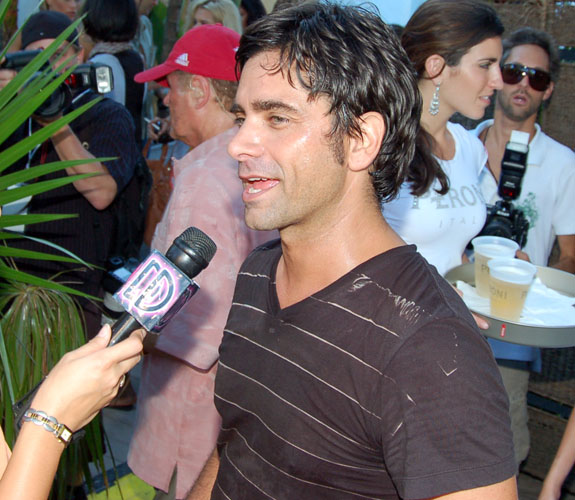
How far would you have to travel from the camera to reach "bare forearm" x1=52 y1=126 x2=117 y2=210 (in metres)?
2.92

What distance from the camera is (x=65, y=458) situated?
7.09 ft

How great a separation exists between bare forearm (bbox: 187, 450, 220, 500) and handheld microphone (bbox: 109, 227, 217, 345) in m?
0.64

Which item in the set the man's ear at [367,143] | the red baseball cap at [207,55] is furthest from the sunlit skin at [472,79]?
the man's ear at [367,143]

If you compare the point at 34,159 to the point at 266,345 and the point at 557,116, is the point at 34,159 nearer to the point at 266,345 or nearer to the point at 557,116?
the point at 266,345

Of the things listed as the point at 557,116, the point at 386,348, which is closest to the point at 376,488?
the point at 386,348

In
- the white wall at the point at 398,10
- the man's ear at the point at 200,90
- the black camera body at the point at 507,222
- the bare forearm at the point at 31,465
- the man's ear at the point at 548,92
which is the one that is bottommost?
the black camera body at the point at 507,222

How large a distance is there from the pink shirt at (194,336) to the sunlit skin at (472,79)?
992 mm

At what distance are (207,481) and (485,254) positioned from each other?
1.36m

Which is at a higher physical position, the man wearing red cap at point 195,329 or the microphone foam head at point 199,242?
the microphone foam head at point 199,242

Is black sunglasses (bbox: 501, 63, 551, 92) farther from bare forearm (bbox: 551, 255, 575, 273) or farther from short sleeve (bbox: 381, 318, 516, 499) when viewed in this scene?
short sleeve (bbox: 381, 318, 516, 499)

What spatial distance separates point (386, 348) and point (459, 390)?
172 mm

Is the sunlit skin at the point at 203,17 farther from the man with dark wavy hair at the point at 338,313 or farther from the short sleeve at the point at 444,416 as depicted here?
the short sleeve at the point at 444,416

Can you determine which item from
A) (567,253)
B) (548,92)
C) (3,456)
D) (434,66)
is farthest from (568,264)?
(3,456)

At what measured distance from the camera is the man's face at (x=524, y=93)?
347 centimetres
